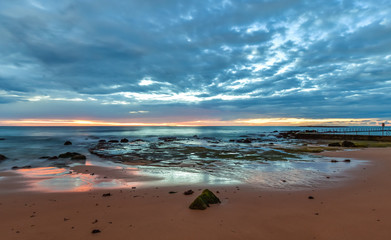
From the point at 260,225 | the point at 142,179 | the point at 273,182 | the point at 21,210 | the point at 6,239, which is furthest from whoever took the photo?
the point at 142,179

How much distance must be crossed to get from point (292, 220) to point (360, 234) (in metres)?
1.67

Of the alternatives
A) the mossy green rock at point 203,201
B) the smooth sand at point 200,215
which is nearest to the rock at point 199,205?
the mossy green rock at point 203,201

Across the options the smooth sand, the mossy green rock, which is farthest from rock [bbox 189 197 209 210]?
the smooth sand

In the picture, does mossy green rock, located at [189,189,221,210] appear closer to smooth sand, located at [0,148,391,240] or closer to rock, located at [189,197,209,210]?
rock, located at [189,197,209,210]

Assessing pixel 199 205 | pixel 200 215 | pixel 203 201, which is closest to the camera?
pixel 200 215

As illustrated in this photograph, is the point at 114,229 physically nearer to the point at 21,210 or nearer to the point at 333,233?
the point at 21,210

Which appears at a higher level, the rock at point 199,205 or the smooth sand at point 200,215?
the rock at point 199,205

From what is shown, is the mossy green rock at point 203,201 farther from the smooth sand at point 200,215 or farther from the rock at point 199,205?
the smooth sand at point 200,215

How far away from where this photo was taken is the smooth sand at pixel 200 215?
19.2 ft

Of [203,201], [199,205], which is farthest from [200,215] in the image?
[203,201]

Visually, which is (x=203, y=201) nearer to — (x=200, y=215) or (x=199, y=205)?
(x=199, y=205)

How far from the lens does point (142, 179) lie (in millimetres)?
12875

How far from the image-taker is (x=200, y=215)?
7035 mm

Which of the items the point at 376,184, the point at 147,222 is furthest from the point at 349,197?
the point at 147,222
